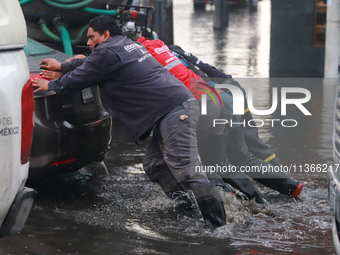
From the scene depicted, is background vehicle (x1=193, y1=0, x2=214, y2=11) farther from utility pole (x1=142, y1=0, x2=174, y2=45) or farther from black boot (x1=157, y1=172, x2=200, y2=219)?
black boot (x1=157, y1=172, x2=200, y2=219)

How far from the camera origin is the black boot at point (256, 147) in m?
5.12

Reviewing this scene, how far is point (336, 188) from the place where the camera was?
296cm

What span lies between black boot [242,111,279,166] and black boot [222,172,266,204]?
34cm

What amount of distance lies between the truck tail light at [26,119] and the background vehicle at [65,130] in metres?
1.24

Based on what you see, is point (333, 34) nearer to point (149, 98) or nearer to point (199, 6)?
point (149, 98)

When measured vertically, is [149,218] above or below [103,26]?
below

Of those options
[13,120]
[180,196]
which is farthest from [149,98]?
[13,120]

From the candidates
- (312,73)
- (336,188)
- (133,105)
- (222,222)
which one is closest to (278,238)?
(222,222)

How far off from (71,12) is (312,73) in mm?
6331

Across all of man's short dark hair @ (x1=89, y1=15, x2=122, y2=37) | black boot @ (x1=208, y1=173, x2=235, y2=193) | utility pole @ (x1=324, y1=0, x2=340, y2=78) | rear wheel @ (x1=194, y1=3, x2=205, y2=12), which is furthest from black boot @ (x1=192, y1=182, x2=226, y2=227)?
rear wheel @ (x1=194, y1=3, x2=205, y2=12)

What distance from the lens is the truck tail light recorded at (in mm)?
2950

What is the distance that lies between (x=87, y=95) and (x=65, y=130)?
0.44 metres

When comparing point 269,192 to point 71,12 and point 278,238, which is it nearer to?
point 278,238

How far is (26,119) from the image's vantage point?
2.98m
